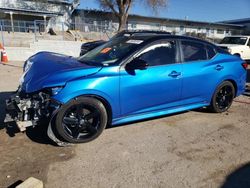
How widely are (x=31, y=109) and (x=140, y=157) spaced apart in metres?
1.67

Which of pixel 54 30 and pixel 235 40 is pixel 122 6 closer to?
pixel 54 30

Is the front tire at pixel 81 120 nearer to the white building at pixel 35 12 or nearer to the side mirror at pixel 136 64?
the side mirror at pixel 136 64

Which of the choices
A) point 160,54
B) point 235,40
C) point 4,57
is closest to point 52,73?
point 160,54

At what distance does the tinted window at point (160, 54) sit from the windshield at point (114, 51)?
0.23m

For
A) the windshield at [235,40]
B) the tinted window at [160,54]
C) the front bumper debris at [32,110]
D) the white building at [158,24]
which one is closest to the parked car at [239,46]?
the windshield at [235,40]

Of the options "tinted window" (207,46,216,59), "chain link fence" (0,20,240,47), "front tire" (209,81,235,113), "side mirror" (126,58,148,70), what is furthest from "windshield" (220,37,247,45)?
"chain link fence" (0,20,240,47)

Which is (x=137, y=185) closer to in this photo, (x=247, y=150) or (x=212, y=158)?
(x=212, y=158)

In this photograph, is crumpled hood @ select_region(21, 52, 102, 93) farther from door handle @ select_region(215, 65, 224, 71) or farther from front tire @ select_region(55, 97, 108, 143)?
door handle @ select_region(215, 65, 224, 71)

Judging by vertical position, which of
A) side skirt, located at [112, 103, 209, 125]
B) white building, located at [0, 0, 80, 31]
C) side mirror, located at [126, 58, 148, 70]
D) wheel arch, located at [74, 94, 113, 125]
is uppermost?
white building, located at [0, 0, 80, 31]

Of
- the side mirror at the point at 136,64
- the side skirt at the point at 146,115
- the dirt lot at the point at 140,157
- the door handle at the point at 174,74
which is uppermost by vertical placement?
the side mirror at the point at 136,64

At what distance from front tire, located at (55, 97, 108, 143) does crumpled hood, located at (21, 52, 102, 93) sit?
360 mm

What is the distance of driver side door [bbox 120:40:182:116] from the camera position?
4262mm

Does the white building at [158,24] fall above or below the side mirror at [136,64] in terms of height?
above

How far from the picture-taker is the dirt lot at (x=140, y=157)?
3.18m
